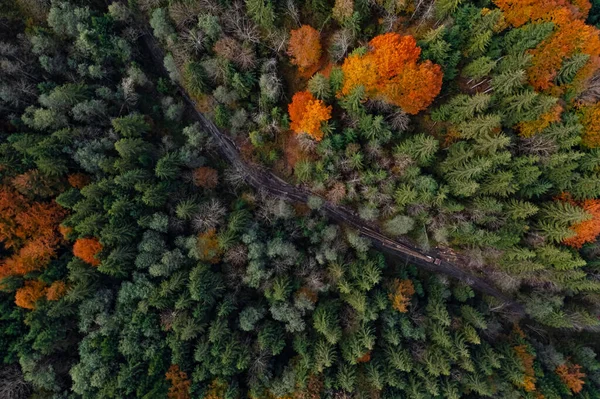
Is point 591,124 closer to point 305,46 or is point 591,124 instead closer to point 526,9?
point 526,9

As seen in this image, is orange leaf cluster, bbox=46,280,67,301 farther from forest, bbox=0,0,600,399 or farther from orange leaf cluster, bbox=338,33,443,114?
orange leaf cluster, bbox=338,33,443,114

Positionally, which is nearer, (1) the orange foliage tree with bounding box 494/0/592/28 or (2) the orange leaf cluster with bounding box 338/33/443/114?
(1) the orange foliage tree with bounding box 494/0/592/28

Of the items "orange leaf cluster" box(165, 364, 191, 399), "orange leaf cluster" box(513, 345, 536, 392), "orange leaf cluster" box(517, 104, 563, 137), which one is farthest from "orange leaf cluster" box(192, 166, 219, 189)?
"orange leaf cluster" box(513, 345, 536, 392)

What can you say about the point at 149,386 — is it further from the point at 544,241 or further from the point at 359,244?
the point at 544,241

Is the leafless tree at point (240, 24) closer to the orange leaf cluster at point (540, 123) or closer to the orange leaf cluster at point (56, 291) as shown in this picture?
the orange leaf cluster at point (540, 123)

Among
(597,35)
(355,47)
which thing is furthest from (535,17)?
(355,47)

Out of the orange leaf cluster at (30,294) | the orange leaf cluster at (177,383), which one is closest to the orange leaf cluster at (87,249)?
the orange leaf cluster at (30,294)
